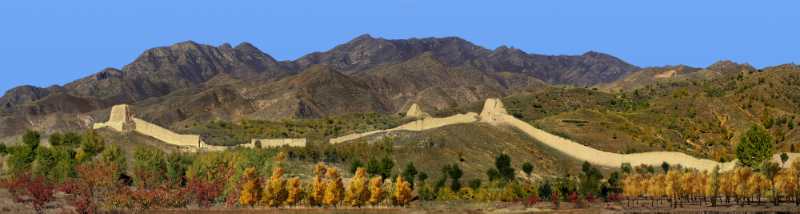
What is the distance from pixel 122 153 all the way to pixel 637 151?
60910 mm

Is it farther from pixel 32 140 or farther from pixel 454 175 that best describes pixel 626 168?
pixel 32 140

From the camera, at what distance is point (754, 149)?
12012 cm

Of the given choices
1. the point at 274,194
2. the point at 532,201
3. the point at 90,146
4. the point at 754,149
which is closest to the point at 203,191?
the point at 274,194

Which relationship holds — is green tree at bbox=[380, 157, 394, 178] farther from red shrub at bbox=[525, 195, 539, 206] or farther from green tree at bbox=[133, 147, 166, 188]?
green tree at bbox=[133, 147, 166, 188]

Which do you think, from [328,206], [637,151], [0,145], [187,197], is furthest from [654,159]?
[0,145]

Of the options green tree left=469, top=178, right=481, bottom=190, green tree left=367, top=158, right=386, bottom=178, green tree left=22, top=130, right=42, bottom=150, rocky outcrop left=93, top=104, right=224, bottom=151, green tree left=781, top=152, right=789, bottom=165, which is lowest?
green tree left=469, top=178, right=481, bottom=190

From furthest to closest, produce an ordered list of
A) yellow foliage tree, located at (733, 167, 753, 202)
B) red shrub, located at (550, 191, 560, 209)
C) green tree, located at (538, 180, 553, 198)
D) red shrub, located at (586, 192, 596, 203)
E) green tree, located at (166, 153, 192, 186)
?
green tree, located at (166, 153, 192, 186), green tree, located at (538, 180, 553, 198), red shrub, located at (586, 192, 596, 203), yellow foliage tree, located at (733, 167, 753, 202), red shrub, located at (550, 191, 560, 209)

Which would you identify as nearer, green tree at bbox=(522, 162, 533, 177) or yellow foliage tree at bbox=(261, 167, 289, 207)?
yellow foliage tree at bbox=(261, 167, 289, 207)

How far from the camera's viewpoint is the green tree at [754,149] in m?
119

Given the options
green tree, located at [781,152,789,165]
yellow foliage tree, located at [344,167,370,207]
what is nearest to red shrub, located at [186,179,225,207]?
yellow foliage tree, located at [344,167,370,207]

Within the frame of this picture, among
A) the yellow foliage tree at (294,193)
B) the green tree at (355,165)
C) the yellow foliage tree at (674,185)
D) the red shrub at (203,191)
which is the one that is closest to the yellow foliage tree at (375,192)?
the yellow foliage tree at (294,193)

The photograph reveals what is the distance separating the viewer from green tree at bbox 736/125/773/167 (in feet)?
391

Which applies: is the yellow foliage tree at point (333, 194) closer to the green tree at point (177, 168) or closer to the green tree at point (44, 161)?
the green tree at point (177, 168)

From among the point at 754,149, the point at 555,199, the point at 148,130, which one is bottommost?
the point at 555,199
